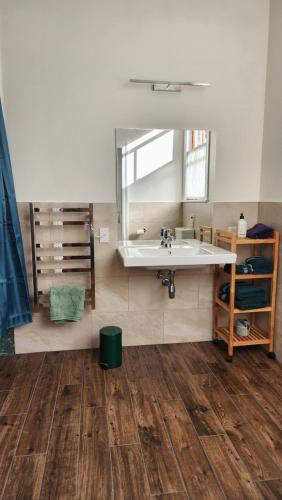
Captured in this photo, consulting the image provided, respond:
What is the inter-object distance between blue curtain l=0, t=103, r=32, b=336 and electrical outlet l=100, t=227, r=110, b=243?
2.02ft

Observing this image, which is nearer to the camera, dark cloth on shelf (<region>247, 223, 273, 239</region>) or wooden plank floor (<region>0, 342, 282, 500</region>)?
wooden plank floor (<region>0, 342, 282, 500</region>)

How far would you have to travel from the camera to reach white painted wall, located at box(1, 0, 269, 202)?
2502mm

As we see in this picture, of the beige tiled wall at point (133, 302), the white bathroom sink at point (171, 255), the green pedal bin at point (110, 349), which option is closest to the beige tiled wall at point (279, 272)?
the beige tiled wall at point (133, 302)

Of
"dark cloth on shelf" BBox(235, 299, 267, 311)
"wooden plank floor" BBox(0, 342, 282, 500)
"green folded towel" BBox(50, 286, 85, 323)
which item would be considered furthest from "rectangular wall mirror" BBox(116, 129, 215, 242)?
"wooden plank floor" BBox(0, 342, 282, 500)

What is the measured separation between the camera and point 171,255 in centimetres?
242

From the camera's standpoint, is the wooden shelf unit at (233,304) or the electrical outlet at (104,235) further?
the electrical outlet at (104,235)

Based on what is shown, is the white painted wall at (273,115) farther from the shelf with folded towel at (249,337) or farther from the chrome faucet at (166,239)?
the shelf with folded towel at (249,337)

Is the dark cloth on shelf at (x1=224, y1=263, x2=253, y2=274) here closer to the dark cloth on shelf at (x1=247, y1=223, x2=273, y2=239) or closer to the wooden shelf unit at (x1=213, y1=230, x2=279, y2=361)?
the wooden shelf unit at (x1=213, y1=230, x2=279, y2=361)

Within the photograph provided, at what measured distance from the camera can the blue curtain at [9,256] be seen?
2.40m

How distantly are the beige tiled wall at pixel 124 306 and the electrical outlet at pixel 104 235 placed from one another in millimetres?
27

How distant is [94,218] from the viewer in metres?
2.73

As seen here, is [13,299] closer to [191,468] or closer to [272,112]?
[191,468]

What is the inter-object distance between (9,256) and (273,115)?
228cm

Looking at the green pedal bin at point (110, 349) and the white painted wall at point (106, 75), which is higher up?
the white painted wall at point (106, 75)
